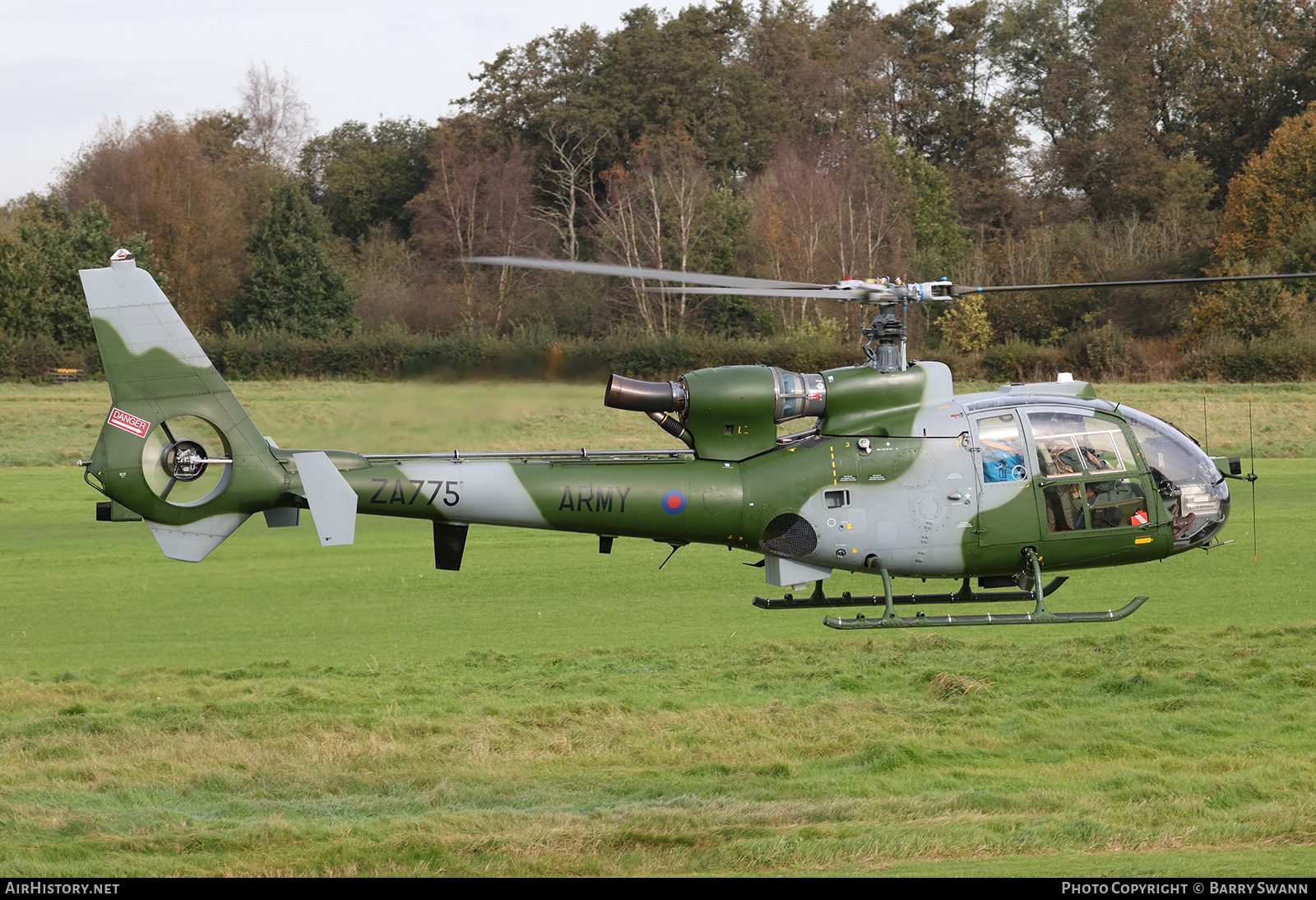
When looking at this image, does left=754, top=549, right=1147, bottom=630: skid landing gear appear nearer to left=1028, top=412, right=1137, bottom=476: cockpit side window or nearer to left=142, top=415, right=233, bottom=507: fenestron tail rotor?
left=1028, top=412, right=1137, bottom=476: cockpit side window

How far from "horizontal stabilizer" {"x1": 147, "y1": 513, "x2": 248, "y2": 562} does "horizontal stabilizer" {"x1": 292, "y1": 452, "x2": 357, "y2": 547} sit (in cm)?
81

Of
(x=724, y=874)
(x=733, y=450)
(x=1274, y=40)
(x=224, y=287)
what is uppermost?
(x=1274, y=40)

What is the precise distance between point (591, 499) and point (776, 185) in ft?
157

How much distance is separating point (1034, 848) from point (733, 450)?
Result: 549 centimetres

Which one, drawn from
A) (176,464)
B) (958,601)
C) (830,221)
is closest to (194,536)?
(176,464)

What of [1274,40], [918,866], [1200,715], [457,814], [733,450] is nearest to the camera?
[733,450]

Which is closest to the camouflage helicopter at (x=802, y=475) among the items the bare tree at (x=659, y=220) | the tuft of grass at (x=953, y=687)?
the tuft of grass at (x=953, y=687)

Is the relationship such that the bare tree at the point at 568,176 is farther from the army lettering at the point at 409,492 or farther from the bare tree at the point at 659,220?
the army lettering at the point at 409,492

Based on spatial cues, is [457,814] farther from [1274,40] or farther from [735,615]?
[1274,40]

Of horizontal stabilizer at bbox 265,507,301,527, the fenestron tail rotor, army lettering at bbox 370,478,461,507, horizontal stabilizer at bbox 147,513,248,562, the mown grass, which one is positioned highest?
the fenestron tail rotor

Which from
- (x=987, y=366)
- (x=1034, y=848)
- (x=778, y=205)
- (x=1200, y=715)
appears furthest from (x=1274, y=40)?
(x=1034, y=848)

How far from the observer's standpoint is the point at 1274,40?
6669 cm

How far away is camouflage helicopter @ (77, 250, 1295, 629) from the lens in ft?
39.1

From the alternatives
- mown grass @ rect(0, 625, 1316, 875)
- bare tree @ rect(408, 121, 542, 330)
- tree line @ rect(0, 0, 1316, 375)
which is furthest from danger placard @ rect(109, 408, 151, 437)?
bare tree @ rect(408, 121, 542, 330)
